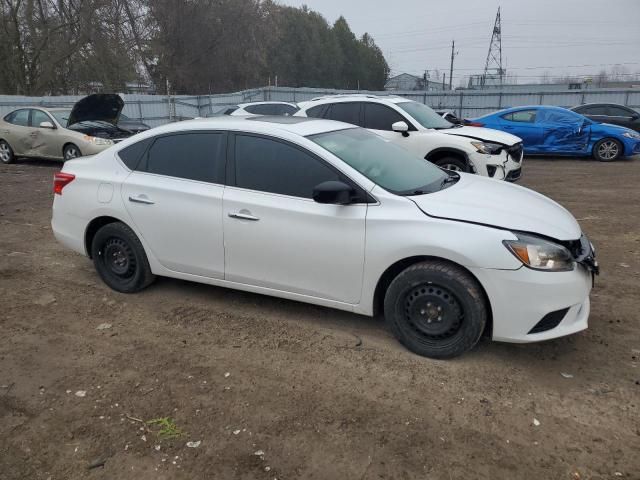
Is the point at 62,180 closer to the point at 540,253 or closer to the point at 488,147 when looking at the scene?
the point at 540,253

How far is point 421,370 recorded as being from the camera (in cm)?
347

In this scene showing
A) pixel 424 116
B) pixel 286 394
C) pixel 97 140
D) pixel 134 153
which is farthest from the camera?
pixel 97 140

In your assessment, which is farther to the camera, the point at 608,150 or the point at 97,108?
the point at 608,150

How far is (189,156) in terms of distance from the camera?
14.4ft

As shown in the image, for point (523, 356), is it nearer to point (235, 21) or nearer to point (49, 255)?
point (49, 255)

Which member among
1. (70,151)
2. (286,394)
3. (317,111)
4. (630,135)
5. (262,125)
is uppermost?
(317,111)

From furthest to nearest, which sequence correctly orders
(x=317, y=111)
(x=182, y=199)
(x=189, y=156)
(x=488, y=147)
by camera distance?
(x=317, y=111) → (x=488, y=147) → (x=189, y=156) → (x=182, y=199)

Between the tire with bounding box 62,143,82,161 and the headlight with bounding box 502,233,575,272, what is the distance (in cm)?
1119

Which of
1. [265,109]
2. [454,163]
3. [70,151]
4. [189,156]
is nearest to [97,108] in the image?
[70,151]

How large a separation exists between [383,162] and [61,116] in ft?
35.9

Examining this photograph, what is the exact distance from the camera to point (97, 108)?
490 inches

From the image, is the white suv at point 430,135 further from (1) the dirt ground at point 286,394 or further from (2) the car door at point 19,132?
(2) the car door at point 19,132

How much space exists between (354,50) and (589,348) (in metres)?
75.2

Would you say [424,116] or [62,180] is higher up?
[424,116]
